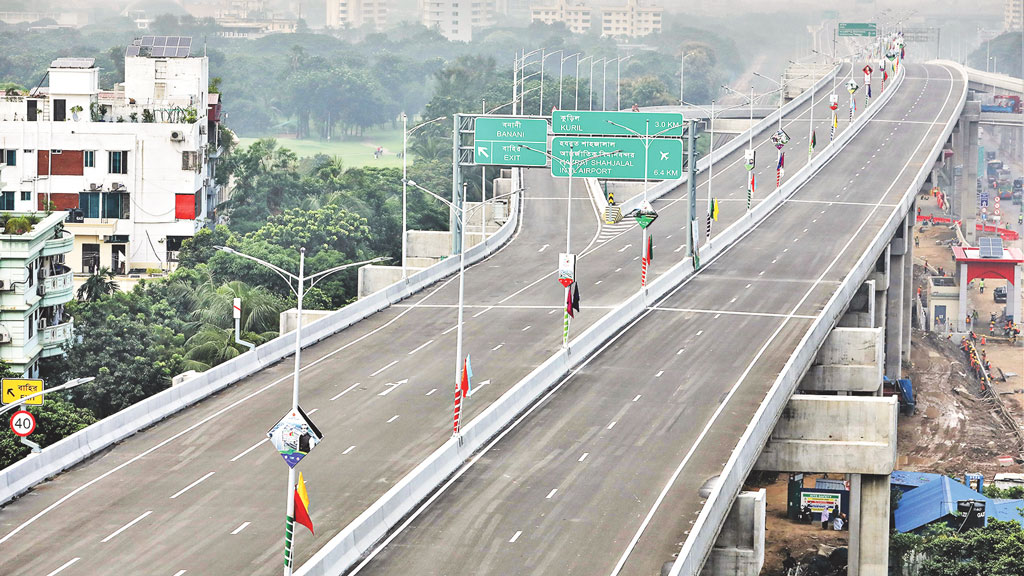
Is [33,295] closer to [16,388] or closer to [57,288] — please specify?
[57,288]

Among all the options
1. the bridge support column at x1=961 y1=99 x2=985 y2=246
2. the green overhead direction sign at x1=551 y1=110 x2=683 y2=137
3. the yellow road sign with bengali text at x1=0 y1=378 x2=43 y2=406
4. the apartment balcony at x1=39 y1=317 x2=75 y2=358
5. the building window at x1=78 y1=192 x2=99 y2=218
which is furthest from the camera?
the bridge support column at x1=961 y1=99 x2=985 y2=246

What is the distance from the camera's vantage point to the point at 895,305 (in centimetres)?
11475

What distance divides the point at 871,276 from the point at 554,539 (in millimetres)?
64045

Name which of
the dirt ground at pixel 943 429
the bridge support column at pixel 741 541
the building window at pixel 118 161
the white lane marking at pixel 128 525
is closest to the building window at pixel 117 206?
the building window at pixel 118 161

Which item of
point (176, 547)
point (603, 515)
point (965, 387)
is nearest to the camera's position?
point (176, 547)

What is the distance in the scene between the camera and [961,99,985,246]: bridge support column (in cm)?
17588

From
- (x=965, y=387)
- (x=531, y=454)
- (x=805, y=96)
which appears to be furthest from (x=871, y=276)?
(x=805, y=96)

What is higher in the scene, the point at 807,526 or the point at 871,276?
the point at 871,276

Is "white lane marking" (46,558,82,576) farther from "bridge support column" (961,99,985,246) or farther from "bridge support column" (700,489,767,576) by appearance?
"bridge support column" (961,99,985,246)

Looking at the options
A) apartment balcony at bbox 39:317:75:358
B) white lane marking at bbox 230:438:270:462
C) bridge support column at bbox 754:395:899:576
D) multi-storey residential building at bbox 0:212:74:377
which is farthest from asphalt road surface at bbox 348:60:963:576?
apartment balcony at bbox 39:317:75:358

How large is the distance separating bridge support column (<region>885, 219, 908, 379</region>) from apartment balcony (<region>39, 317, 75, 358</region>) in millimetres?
59795

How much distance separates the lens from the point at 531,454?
52969 millimetres

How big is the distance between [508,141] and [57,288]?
27.7m

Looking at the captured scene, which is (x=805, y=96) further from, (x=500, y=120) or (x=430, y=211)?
(x=500, y=120)
